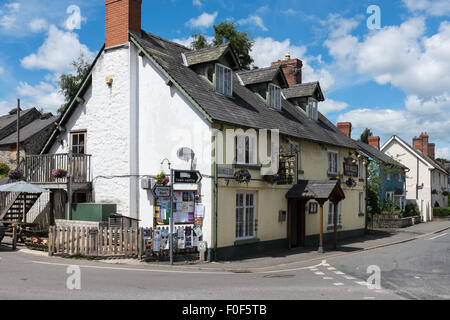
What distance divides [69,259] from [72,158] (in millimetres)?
5705

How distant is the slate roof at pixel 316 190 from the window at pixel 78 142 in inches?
382

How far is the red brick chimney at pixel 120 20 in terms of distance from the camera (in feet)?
61.6

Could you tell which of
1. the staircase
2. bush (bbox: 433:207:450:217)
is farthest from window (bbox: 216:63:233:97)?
bush (bbox: 433:207:450:217)

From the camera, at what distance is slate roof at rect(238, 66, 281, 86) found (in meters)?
21.9

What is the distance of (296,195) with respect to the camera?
65.1ft

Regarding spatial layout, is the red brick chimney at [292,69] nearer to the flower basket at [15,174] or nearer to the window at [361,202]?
the window at [361,202]

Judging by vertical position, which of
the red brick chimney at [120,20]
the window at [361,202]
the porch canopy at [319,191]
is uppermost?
the red brick chimney at [120,20]

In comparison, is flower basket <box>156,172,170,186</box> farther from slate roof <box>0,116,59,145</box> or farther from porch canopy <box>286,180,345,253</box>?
slate roof <box>0,116,59,145</box>

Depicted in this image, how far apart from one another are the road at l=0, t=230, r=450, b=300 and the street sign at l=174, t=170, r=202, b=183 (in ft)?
9.31

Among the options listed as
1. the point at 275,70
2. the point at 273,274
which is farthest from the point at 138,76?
the point at 273,274

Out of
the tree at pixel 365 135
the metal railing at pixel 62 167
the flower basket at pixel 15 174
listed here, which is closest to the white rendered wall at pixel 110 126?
the metal railing at pixel 62 167

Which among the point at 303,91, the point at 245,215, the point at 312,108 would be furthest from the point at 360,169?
the point at 245,215

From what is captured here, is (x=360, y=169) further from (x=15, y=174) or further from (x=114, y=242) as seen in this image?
(x=15, y=174)
